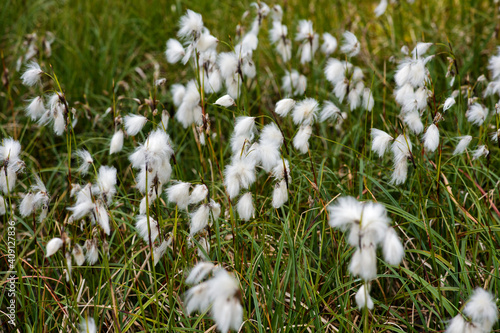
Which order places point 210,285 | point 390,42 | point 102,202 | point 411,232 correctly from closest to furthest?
1. point 210,285
2. point 102,202
3. point 411,232
4. point 390,42

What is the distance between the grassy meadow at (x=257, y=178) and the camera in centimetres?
210

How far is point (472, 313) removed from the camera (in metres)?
1.51

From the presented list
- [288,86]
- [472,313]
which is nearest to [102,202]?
[472,313]

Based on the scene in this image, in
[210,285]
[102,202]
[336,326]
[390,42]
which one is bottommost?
[336,326]

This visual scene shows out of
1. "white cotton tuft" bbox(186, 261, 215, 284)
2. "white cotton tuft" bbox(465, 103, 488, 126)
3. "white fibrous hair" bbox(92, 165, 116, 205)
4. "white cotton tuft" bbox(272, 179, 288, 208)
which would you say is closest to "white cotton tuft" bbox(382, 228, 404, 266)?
"white cotton tuft" bbox(186, 261, 215, 284)

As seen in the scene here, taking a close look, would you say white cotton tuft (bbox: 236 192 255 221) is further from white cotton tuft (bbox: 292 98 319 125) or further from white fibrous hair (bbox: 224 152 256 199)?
white cotton tuft (bbox: 292 98 319 125)

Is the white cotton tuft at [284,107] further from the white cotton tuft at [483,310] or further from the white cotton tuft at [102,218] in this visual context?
the white cotton tuft at [483,310]

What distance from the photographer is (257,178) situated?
2.78 metres

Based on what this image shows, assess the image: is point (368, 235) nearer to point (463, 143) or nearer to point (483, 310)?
point (483, 310)

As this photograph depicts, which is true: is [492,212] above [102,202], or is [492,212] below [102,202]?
below

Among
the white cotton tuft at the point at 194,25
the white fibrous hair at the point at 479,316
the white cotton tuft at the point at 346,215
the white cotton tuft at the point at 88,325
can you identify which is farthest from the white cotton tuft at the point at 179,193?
the white fibrous hair at the point at 479,316

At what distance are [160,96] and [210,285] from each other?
3.01 meters

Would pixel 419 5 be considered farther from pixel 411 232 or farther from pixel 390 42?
pixel 411 232

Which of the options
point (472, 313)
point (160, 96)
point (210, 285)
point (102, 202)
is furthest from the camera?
point (160, 96)
